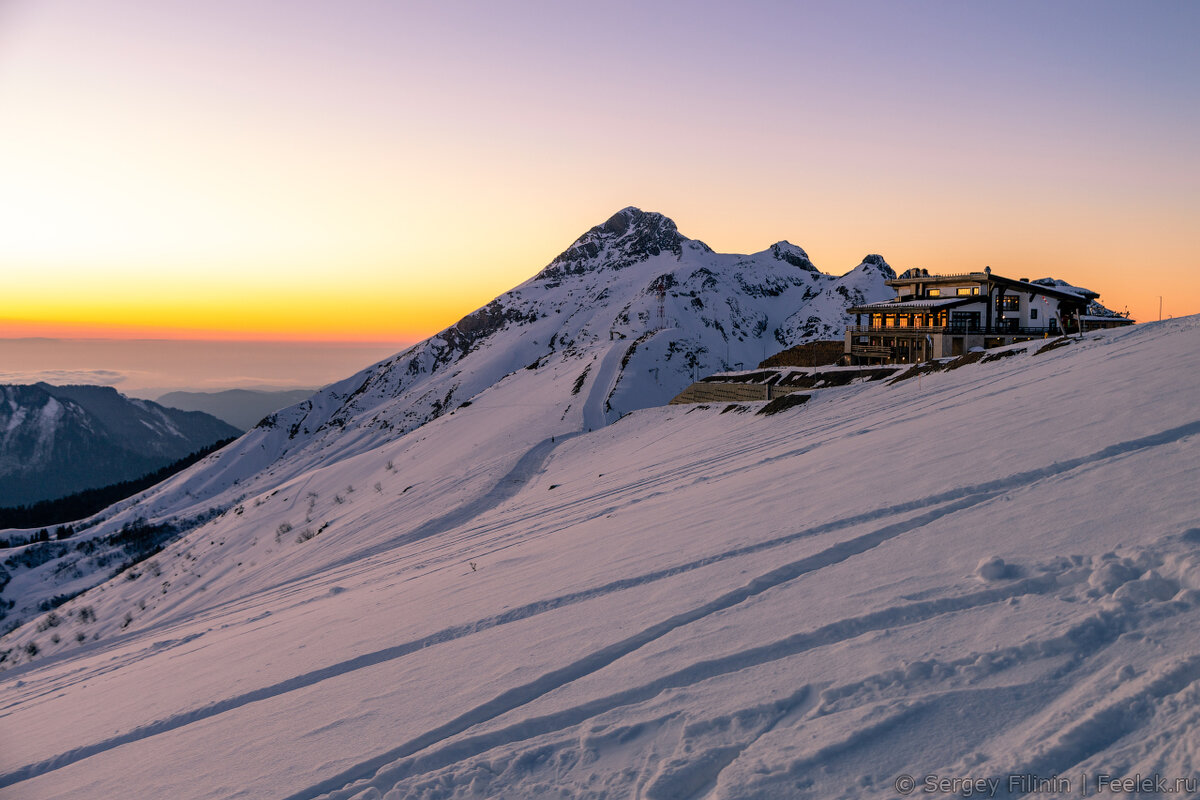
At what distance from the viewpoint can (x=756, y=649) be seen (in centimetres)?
456

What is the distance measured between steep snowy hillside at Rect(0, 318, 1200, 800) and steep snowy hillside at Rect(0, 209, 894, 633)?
24.7 metres

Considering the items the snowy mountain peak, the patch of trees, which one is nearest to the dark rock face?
the snowy mountain peak

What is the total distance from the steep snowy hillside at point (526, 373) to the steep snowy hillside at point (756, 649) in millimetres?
24713

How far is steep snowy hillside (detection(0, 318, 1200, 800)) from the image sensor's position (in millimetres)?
3432

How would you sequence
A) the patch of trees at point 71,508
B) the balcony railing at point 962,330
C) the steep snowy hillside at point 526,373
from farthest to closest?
1. the patch of trees at point 71,508
2. the steep snowy hillside at point 526,373
3. the balcony railing at point 962,330

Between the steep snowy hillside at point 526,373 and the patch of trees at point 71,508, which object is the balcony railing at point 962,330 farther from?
the patch of trees at point 71,508

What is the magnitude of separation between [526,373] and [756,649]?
A: 67.1 meters

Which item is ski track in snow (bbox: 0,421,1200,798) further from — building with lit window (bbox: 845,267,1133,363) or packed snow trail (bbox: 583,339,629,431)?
building with lit window (bbox: 845,267,1133,363)

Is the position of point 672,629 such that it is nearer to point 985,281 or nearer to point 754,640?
point 754,640

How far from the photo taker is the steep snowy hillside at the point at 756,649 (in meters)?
3.43

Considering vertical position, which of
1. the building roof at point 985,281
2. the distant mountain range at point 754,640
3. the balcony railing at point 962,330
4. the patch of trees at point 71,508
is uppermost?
the building roof at point 985,281

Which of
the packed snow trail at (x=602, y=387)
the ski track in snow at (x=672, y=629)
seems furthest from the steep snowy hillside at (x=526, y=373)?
the ski track in snow at (x=672, y=629)

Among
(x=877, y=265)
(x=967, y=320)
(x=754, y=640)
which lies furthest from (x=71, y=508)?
(x=877, y=265)

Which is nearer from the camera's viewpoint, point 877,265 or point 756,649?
point 756,649
